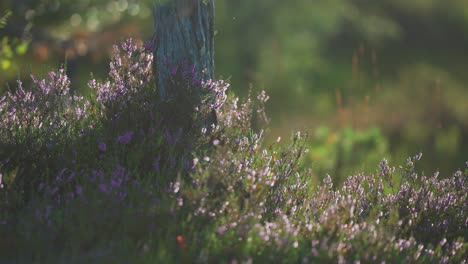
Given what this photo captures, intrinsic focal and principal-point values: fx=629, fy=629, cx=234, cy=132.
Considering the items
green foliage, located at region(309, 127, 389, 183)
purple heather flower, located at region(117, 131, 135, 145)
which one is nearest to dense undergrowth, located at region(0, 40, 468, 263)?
purple heather flower, located at region(117, 131, 135, 145)

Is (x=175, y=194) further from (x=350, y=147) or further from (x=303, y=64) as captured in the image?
(x=303, y=64)

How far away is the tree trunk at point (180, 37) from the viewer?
16.3ft

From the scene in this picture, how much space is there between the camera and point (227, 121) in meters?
5.03

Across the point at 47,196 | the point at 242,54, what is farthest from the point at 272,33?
the point at 47,196

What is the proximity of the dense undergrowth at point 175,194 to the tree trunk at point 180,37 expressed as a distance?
101 mm

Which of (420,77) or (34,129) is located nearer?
(34,129)

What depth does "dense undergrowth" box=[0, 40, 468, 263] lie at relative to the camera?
11.3 ft

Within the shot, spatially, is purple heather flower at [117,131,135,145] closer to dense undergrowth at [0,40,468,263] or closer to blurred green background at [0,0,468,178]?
dense undergrowth at [0,40,468,263]

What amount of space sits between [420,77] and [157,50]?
9840 millimetres

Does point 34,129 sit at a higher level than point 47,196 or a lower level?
higher

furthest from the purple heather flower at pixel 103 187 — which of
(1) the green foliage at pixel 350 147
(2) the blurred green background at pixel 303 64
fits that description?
(2) the blurred green background at pixel 303 64

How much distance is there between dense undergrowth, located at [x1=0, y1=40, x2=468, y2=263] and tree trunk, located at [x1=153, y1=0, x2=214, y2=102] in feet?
0.33

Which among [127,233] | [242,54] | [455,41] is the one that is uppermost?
[455,41]

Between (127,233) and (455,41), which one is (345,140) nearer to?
(127,233)
